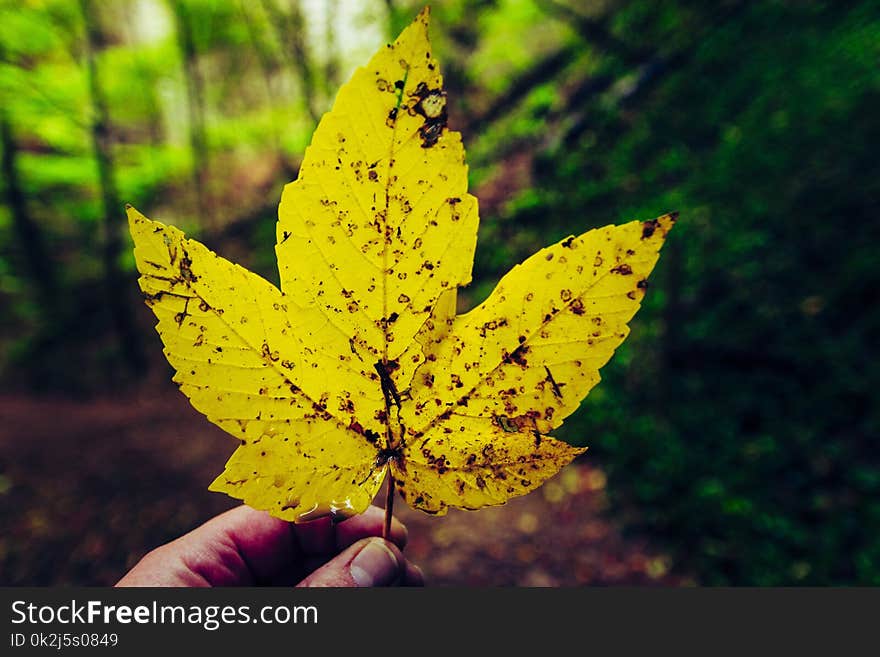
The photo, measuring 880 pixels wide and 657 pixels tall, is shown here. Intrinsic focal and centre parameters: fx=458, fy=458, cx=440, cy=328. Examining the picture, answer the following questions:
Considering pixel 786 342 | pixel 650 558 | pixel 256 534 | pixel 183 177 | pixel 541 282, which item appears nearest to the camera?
pixel 541 282

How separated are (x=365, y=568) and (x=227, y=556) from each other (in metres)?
0.53

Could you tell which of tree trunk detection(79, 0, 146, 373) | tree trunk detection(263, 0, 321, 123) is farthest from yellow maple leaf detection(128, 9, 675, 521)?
tree trunk detection(79, 0, 146, 373)

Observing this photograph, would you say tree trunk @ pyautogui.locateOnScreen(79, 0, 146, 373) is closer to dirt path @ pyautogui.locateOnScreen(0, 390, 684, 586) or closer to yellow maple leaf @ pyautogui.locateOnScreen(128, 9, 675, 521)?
dirt path @ pyautogui.locateOnScreen(0, 390, 684, 586)

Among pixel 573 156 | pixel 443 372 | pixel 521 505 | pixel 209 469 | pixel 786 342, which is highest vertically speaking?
pixel 573 156

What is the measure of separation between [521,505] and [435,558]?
2.81 ft

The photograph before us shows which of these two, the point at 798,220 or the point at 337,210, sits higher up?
the point at 798,220

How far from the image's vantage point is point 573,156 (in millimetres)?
4945

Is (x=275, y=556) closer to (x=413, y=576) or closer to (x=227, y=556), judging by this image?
(x=227, y=556)

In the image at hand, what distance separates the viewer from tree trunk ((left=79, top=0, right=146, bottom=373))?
588cm

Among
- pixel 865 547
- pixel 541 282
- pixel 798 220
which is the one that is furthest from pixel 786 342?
pixel 541 282

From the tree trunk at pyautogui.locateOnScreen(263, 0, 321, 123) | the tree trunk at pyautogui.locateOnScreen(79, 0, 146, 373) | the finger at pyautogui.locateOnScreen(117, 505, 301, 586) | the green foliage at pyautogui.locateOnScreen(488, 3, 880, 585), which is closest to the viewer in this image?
the finger at pyautogui.locateOnScreen(117, 505, 301, 586)

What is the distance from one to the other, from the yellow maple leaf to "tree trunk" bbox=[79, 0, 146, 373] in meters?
7.08

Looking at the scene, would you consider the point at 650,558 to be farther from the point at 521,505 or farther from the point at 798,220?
the point at 798,220

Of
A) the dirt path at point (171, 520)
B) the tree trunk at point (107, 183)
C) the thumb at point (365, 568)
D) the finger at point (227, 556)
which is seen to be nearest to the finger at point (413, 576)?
the thumb at point (365, 568)
